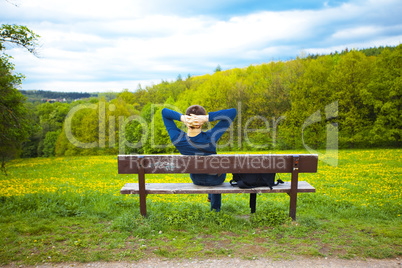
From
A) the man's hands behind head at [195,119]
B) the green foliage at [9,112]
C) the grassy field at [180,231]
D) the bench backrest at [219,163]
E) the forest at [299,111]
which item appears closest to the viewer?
the grassy field at [180,231]

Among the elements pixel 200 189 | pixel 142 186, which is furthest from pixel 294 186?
pixel 142 186

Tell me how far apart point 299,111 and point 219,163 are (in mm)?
25257

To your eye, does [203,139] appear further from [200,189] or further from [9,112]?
[9,112]

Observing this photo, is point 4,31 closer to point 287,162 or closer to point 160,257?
point 160,257

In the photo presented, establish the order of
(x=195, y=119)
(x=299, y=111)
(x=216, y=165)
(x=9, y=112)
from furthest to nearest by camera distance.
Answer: (x=299, y=111)
(x=9, y=112)
(x=195, y=119)
(x=216, y=165)

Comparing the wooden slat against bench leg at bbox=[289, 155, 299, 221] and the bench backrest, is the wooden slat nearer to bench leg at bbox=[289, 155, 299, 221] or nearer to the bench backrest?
bench leg at bbox=[289, 155, 299, 221]

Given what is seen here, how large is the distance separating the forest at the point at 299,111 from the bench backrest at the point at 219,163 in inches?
720

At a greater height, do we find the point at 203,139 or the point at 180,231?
the point at 203,139

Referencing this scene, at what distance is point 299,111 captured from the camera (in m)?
28.1

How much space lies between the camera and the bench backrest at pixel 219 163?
15.6 feet

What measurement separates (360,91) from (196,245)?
26.4 metres

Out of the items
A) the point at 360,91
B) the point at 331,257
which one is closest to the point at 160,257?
the point at 331,257

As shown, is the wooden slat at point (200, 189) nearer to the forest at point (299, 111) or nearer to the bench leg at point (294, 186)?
the bench leg at point (294, 186)

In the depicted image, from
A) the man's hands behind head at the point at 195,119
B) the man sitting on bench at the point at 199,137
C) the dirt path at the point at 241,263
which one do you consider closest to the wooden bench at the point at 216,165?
the man sitting on bench at the point at 199,137
